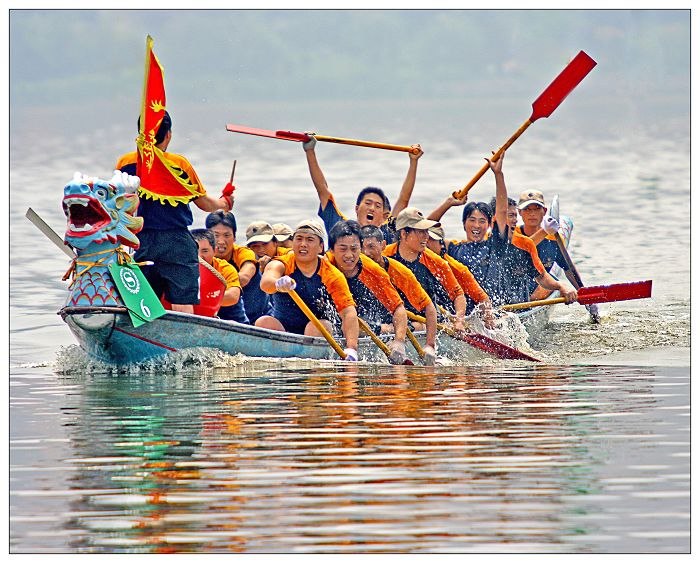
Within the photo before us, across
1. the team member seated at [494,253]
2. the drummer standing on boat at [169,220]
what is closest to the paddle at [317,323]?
the drummer standing on boat at [169,220]

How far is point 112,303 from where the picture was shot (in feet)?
40.7

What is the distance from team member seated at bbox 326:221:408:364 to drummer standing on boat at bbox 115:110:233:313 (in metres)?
1.02

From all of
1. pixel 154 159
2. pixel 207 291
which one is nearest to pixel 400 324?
pixel 207 291

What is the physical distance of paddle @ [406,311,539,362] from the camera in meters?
14.1

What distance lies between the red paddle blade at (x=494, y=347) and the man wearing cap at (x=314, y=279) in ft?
4.28

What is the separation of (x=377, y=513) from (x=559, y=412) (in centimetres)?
283

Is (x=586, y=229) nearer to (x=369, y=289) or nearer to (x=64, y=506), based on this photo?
(x=369, y=289)

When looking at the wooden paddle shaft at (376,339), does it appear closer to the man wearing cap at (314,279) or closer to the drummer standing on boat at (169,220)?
the man wearing cap at (314,279)

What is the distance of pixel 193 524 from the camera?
7797mm

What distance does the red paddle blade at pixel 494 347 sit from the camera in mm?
14102

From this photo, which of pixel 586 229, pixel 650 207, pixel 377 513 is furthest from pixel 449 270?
pixel 650 207

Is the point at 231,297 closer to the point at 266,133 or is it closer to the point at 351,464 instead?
the point at 266,133

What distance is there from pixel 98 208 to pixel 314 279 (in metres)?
1.94

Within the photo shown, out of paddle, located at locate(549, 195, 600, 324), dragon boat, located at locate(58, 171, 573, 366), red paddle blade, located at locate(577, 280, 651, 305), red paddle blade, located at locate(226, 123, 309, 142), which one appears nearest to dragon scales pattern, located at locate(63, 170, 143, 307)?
dragon boat, located at locate(58, 171, 573, 366)
